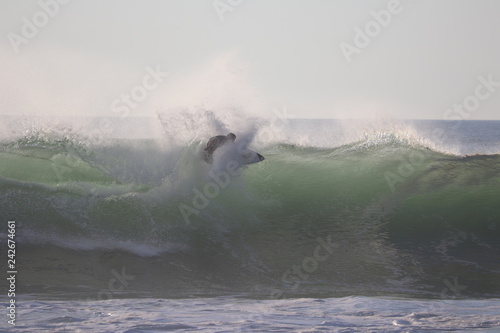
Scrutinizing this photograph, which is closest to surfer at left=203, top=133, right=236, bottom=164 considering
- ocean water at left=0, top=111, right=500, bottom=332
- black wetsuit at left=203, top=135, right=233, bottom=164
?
black wetsuit at left=203, top=135, right=233, bottom=164

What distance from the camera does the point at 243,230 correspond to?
10.5 metres

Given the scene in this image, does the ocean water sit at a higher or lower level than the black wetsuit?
lower

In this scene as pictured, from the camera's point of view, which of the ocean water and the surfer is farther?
the surfer

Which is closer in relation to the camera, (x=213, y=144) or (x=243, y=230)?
(x=243, y=230)

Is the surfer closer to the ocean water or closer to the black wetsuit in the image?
the black wetsuit

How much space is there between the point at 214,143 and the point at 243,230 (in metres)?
2.70

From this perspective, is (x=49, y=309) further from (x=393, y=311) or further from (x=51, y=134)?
(x=51, y=134)

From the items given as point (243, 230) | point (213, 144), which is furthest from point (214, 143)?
point (243, 230)

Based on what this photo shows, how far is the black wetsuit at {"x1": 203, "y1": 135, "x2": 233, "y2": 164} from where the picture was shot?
12.2 metres

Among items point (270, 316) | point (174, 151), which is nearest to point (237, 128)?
point (174, 151)

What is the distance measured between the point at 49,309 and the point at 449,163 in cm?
1021

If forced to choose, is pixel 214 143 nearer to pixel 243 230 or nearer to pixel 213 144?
pixel 213 144

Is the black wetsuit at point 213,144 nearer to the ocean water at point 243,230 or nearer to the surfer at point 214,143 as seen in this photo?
the surfer at point 214,143

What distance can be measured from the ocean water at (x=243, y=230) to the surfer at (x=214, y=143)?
0.18 m
